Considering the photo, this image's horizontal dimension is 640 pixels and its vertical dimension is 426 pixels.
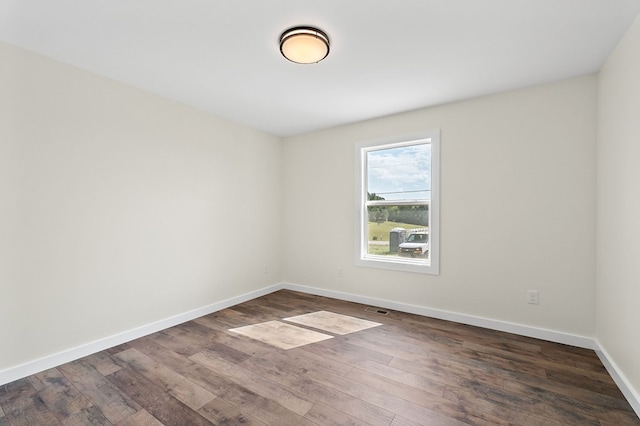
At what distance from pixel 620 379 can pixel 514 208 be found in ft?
4.95

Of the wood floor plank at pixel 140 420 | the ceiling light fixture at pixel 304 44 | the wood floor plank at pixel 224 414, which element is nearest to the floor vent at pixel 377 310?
the wood floor plank at pixel 224 414

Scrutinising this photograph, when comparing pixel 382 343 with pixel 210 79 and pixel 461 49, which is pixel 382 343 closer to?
pixel 461 49

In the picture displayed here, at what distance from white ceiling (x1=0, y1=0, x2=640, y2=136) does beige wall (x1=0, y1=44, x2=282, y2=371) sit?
31 cm

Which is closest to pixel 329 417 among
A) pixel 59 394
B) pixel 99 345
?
pixel 59 394

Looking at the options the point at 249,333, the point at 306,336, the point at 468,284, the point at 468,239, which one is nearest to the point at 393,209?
the point at 468,239

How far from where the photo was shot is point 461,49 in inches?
83.4

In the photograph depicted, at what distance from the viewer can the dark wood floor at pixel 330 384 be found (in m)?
1.69

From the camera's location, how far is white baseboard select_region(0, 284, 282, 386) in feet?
6.75

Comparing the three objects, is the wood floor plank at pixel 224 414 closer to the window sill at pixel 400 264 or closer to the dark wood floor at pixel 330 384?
the dark wood floor at pixel 330 384

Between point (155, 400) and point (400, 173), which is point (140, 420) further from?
point (400, 173)

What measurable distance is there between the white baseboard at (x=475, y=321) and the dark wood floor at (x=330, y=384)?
0.33 ft

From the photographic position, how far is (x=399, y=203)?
3633 millimetres

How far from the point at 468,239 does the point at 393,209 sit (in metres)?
0.98

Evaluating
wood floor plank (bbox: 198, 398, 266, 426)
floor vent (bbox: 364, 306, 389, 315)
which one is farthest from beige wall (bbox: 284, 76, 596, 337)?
wood floor plank (bbox: 198, 398, 266, 426)
